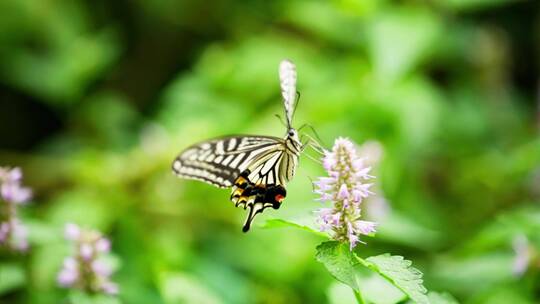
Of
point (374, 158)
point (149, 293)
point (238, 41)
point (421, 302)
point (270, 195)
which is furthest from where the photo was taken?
point (238, 41)

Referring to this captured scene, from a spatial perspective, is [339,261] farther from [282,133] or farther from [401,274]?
[282,133]

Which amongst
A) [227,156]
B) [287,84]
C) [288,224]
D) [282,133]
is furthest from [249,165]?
[282,133]

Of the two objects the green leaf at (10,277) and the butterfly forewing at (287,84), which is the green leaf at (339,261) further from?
the green leaf at (10,277)

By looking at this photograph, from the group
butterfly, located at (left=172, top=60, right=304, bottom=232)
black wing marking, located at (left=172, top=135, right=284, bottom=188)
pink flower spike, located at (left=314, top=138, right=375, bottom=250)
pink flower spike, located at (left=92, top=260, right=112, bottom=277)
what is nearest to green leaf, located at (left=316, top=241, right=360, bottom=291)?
pink flower spike, located at (left=314, top=138, right=375, bottom=250)

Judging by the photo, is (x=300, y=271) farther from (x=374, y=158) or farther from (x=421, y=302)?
(x=421, y=302)

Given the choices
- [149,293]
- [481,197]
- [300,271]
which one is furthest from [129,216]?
[481,197]

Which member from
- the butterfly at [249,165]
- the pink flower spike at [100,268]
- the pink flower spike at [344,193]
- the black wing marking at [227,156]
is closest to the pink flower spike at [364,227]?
the pink flower spike at [344,193]
